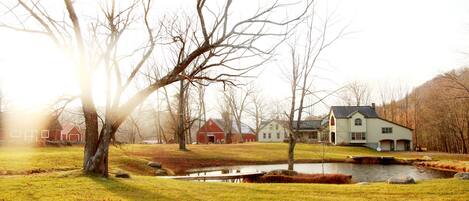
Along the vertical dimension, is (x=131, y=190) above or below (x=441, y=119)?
below

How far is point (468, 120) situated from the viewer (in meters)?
62.3

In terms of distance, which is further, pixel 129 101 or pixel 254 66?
pixel 129 101

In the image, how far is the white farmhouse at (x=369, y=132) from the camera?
71.5 m

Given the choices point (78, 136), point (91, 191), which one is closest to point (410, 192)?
point (91, 191)

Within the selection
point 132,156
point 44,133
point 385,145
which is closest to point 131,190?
point 132,156

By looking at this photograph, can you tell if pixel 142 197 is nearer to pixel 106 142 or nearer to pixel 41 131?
pixel 106 142

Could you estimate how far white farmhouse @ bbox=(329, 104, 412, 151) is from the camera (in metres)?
71.5

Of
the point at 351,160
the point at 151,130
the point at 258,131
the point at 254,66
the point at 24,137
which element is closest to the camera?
the point at 254,66

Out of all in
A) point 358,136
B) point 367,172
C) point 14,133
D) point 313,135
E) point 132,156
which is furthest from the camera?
point 313,135

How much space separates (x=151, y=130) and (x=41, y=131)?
72.9 metres

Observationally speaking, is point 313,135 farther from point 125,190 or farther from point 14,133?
point 125,190

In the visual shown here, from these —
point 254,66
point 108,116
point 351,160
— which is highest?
point 254,66

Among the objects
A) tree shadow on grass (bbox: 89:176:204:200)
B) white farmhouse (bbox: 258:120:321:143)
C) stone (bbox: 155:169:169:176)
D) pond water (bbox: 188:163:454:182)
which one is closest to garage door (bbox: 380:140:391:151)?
white farmhouse (bbox: 258:120:321:143)

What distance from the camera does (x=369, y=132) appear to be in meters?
73.2
